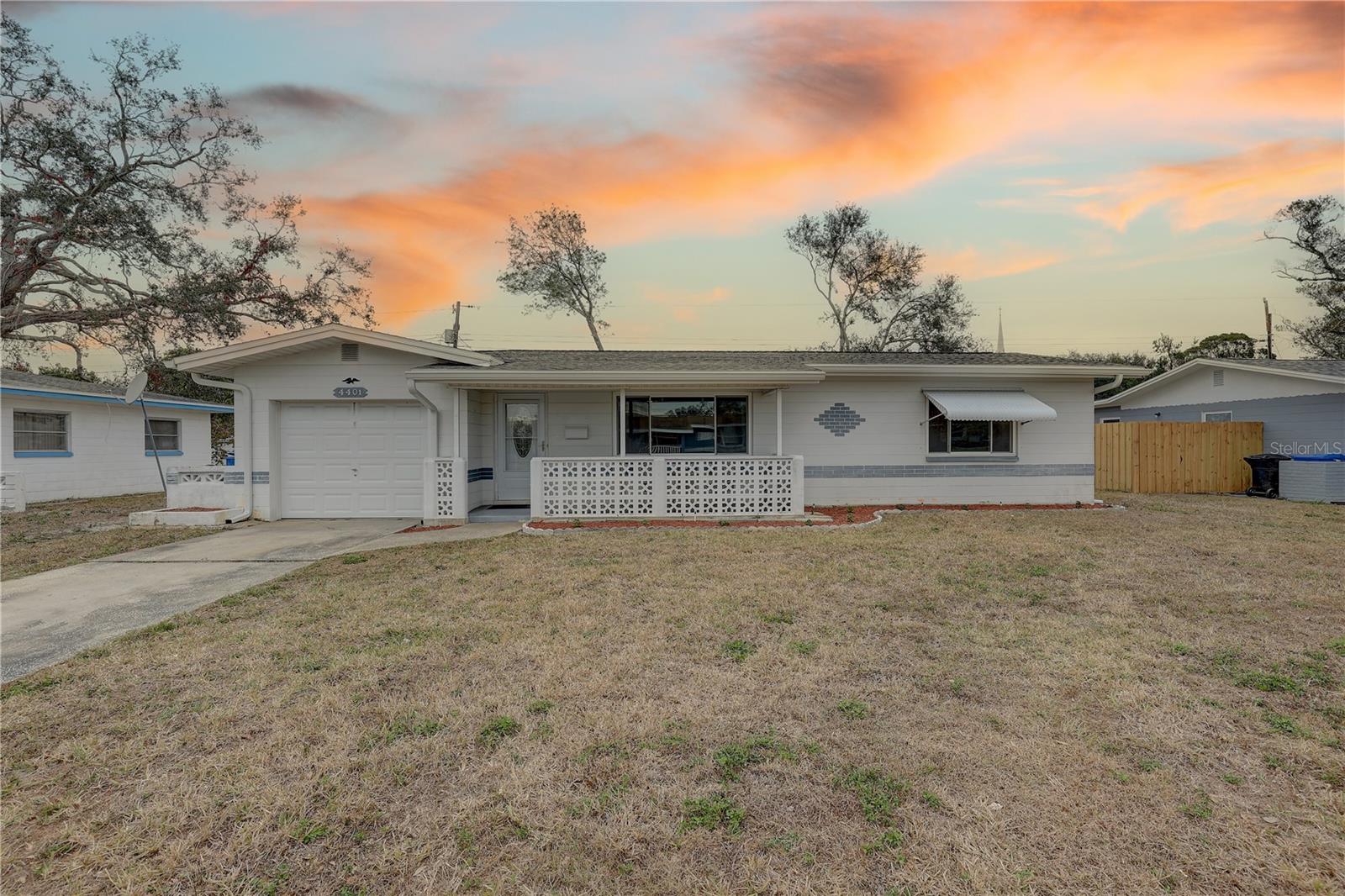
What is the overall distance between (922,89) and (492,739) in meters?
12.2

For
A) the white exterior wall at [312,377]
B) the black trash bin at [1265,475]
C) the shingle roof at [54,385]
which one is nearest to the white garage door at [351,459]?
the white exterior wall at [312,377]

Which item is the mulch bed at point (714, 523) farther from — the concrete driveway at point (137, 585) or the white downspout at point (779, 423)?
the concrete driveway at point (137, 585)

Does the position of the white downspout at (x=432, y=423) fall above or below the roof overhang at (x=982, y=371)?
below

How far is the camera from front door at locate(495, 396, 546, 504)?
11992 millimetres

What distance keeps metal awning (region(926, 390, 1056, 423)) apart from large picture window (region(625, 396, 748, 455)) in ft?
12.3

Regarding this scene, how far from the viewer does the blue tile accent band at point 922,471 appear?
39.3 feet

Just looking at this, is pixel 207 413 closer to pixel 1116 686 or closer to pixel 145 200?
pixel 145 200

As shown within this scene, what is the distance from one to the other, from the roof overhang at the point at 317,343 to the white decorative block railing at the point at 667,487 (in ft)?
7.55

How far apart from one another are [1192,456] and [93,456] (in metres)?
28.3

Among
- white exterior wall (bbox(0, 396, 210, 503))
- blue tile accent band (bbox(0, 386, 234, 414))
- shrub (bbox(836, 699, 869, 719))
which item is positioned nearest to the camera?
shrub (bbox(836, 699, 869, 719))

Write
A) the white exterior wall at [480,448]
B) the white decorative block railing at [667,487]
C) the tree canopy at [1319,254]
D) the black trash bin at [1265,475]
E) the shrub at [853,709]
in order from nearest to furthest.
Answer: the shrub at [853,709] → the white decorative block railing at [667,487] → the white exterior wall at [480,448] → the black trash bin at [1265,475] → the tree canopy at [1319,254]

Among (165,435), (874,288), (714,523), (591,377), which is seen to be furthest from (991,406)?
(165,435)

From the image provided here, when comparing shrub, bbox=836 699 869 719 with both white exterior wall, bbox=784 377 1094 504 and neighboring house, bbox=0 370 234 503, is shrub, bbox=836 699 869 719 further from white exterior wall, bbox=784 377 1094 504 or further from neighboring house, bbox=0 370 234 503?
neighboring house, bbox=0 370 234 503

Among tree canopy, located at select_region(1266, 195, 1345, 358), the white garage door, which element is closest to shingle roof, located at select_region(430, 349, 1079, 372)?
the white garage door
